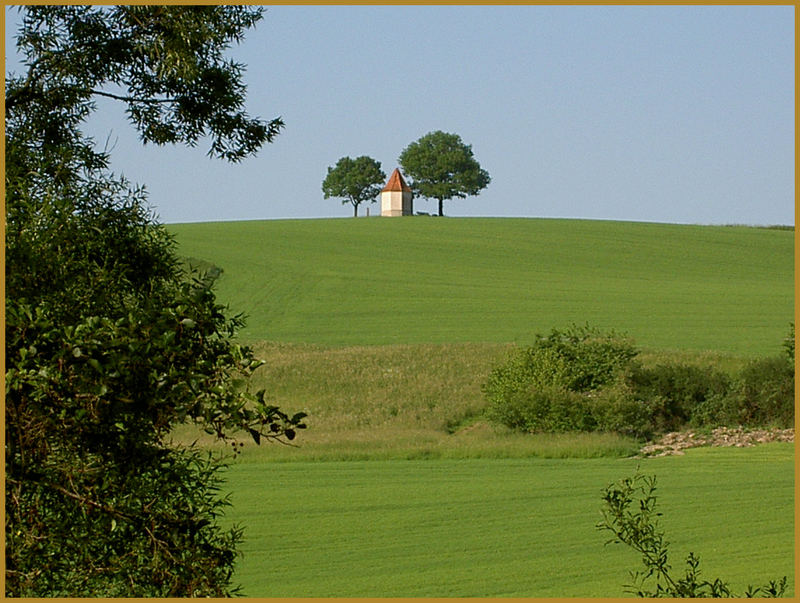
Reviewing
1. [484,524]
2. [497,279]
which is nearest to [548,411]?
[484,524]

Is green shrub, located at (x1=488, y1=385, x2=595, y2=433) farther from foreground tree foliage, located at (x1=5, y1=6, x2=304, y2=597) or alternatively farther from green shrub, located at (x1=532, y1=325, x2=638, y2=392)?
foreground tree foliage, located at (x1=5, y1=6, x2=304, y2=597)

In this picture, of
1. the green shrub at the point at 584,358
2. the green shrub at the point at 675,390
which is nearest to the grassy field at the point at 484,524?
the green shrub at the point at 675,390

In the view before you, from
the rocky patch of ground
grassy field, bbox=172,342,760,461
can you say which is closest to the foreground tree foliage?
grassy field, bbox=172,342,760,461

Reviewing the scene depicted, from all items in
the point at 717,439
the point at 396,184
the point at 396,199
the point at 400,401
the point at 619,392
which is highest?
the point at 396,184

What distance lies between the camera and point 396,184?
91.7m

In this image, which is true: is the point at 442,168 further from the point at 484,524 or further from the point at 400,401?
the point at 484,524

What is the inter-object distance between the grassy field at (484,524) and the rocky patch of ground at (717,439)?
174 cm

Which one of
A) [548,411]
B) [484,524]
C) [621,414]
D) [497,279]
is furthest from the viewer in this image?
[497,279]

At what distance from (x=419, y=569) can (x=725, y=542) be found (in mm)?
4301

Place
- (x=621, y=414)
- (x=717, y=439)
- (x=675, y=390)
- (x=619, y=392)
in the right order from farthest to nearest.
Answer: (x=675, y=390) < (x=619, y=392) < (x=621, y=414) < (x=717, y=439)

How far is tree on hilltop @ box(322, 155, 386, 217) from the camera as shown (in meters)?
89.3

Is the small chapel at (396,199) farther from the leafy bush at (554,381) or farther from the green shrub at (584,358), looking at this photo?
the green shrub at (584,358)

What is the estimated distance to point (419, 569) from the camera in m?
12.5

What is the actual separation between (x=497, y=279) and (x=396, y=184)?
39620 mm
